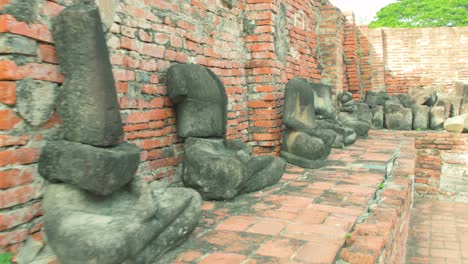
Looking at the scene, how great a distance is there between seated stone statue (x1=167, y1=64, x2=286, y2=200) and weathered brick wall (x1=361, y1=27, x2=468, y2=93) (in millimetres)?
10516

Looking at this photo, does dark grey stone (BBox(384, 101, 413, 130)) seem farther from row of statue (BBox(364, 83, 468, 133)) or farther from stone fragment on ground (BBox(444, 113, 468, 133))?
stone fragment on ground (BBox(444, 113, 468, 133))

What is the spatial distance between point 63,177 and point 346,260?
153 centimetres

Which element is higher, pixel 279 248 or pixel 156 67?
pixel 156 67

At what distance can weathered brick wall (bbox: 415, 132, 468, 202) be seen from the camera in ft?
24.5

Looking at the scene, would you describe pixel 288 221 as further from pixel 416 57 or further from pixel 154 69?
pixel 416 57

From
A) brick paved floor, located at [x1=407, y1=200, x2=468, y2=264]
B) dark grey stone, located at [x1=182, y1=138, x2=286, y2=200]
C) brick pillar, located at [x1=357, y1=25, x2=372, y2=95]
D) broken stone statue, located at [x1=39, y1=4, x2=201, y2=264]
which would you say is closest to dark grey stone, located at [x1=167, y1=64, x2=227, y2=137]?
→ dark grey stone, located at [x1=182, y1=138, x2=286, y2=200]

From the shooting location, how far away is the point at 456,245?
485 centimetres

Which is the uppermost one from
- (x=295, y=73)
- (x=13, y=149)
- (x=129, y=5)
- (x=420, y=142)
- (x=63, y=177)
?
(x=129, y=5)

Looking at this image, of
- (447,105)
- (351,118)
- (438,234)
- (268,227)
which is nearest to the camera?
(268,227)

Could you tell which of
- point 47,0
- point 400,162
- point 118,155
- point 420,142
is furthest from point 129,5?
point 420,142

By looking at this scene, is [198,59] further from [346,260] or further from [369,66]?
[369,66]

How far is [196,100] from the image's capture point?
326 centimetres

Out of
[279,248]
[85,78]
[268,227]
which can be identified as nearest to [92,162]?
[85,78]

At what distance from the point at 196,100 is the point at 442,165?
241 inches
